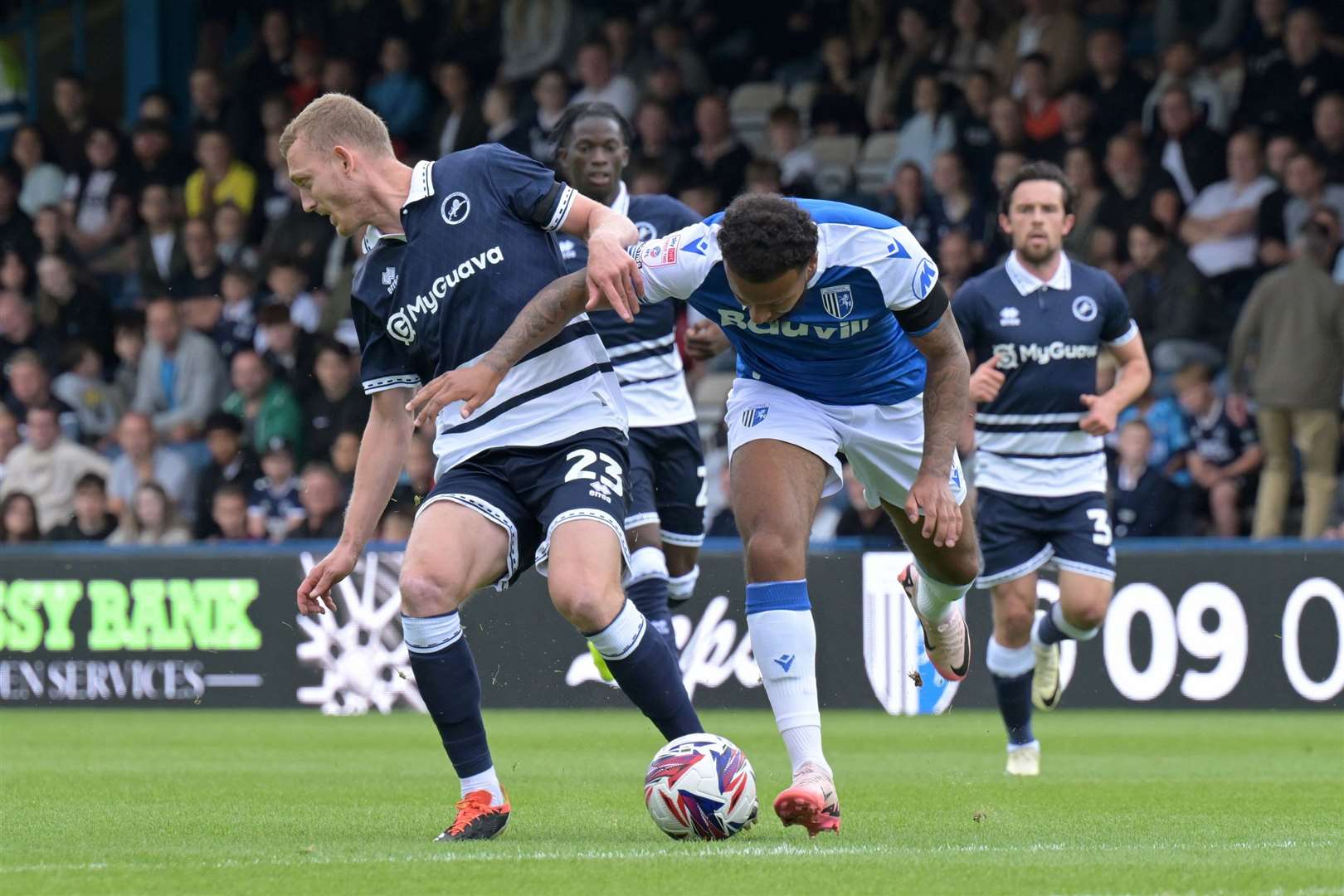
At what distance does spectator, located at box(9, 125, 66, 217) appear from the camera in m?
19.9

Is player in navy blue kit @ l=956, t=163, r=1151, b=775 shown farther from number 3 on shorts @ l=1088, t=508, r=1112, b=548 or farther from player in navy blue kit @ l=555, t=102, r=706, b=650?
player in navy blue kit @ l=555, t=102, r=706, b=650

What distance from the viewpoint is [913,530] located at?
7141mm

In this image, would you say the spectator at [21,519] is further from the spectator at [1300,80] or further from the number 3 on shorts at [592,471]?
the number 3 on shorts at [592,471]

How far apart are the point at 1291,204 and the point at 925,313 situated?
8927 millimetres

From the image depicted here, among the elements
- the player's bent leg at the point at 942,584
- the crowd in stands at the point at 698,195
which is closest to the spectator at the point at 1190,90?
the crowd in stands at the point at 698,195

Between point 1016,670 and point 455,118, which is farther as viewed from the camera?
point 455,118

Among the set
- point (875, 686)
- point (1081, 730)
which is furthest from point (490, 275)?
point (875, 686)

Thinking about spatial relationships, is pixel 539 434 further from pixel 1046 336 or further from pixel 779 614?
pixel 1046 336

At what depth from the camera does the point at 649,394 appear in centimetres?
888

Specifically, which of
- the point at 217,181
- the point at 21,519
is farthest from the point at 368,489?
the point at 217,181

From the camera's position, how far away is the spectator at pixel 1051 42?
53.2ft

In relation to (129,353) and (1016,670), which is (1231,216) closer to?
(1016,670)

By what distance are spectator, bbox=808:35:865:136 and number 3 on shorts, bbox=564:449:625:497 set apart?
37.2ft

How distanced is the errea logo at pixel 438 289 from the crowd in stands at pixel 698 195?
7.38m
